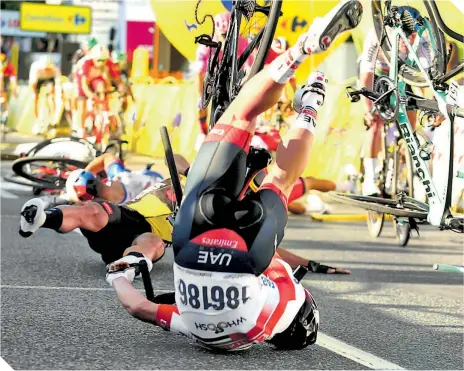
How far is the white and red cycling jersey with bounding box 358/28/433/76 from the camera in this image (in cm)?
806

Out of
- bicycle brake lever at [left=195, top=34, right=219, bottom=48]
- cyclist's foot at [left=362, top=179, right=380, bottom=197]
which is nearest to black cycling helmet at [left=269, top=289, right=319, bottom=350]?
bicycle brake lever at [left=195, top=34, right=219, bottom=48]

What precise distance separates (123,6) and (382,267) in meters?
27.9

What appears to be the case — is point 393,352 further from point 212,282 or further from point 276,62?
point 276,62

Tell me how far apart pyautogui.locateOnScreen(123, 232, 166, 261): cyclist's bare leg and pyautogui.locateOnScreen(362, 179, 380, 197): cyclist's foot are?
316 cm

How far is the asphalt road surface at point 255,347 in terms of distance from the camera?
5.51 metres

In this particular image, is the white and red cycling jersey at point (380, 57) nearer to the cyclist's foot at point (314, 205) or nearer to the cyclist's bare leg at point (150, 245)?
the cyclist's bare leg at point (150, 245)

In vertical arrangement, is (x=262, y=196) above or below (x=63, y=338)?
above

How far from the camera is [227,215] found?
5.32 meters

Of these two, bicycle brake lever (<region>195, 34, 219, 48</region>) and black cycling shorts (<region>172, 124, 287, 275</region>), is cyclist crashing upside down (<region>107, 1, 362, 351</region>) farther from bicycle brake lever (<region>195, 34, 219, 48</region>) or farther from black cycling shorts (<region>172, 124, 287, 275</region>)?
bicycle brake lever (<region>195, 34, 219, 48</region>)

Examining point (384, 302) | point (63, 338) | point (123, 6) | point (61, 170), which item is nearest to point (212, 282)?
point (63, 338)

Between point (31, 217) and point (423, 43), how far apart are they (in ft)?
9.99

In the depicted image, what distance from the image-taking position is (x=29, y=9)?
3659 cm

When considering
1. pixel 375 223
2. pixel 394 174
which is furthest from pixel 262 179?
pixel 375 223

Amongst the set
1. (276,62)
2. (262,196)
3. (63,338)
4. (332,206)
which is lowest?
(332,206)
